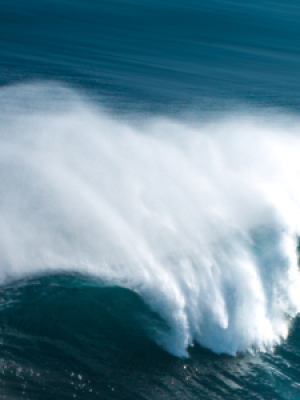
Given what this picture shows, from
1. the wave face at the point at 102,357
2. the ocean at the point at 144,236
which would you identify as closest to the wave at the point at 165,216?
the ocean at the point at 144,236

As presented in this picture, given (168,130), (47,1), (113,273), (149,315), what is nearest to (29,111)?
(168,130)

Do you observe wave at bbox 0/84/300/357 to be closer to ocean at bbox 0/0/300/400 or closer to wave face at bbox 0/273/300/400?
ocean at bbox 0/0/300/400

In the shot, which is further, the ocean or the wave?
the wave

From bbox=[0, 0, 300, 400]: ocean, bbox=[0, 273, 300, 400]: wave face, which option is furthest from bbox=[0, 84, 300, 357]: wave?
bbox=[0, 273, 300, 400]: wave face

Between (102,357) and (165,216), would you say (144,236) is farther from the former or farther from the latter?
(102,357)

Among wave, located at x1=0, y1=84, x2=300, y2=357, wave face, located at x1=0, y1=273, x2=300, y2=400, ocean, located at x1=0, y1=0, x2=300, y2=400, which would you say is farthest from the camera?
wave, located at x1=0, y1=84, x2=300, y2=357

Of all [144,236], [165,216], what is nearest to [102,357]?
[144,236]

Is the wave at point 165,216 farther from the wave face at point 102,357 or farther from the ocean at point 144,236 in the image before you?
the wave face at point 102,357
